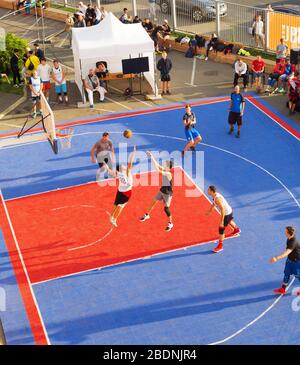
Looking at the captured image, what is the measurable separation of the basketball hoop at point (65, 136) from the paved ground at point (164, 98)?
4.55 feet

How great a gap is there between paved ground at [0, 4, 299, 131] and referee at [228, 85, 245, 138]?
3.00 m

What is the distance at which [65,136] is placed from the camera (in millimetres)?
23516

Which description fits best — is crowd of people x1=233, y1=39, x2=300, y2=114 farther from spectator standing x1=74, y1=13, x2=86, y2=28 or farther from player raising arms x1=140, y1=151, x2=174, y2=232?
player raising arms x1=140, y1=151, x2=174, y2=232

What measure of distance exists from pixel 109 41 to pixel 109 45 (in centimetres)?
22

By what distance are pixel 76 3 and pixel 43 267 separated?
2530 centimetres

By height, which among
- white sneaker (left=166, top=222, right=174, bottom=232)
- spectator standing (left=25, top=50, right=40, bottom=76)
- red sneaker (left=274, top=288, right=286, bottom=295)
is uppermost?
spectator standing (left=25, top=50, right=40, bottom=76)

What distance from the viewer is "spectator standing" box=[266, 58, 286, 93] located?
27422 millimetres

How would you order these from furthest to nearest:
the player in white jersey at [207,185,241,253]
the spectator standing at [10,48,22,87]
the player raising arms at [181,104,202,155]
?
the spectator standing at [10,48,22,87] < the player raising arms at [181,104,202,155] < the player in white jersey at [207,185,241,253]

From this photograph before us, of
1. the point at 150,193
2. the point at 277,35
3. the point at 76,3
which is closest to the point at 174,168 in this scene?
the point at 150,193

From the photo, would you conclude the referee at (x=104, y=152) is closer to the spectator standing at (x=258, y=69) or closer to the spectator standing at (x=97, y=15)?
the spectator standing at (x=258, y=69)

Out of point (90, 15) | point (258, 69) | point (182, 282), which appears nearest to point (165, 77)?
point (258, 69)

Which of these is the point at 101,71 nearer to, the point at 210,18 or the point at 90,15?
the point at 90,15

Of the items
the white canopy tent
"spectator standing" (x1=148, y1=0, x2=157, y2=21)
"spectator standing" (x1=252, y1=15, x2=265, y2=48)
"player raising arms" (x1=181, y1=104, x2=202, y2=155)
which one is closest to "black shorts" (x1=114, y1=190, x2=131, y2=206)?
"player raising arms" (x1=181, y1=104, x2=202, y2=155)

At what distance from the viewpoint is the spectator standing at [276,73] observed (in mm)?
27422
